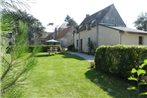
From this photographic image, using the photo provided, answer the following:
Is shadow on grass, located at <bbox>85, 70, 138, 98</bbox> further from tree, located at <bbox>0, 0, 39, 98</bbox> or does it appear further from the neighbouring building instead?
the neighbouring building

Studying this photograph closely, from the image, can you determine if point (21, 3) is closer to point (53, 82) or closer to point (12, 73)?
point (12, 73)

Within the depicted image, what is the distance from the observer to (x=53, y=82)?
35.1 ft

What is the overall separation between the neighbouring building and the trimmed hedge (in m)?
12.1

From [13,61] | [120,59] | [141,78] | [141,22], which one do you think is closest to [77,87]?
[120,59]

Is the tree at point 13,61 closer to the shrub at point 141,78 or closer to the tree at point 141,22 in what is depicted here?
the shrub at point 141,78

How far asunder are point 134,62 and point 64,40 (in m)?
42.6

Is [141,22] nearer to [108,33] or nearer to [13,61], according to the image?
[108,33]

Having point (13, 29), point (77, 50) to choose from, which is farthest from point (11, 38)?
point (77, 50)

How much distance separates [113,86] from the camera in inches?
392

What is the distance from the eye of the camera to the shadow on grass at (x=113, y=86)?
28.3 feet

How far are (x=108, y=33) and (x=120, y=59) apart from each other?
17.3 m

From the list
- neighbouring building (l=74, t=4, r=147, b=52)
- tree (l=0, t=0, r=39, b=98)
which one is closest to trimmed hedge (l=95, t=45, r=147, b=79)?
tree (l=0, t=0, r=39, b=98)

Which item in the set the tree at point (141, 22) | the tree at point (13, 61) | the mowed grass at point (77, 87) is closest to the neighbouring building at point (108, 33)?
the mowed grass at point (77, 87)

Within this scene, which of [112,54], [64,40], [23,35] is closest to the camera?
[23,35]
